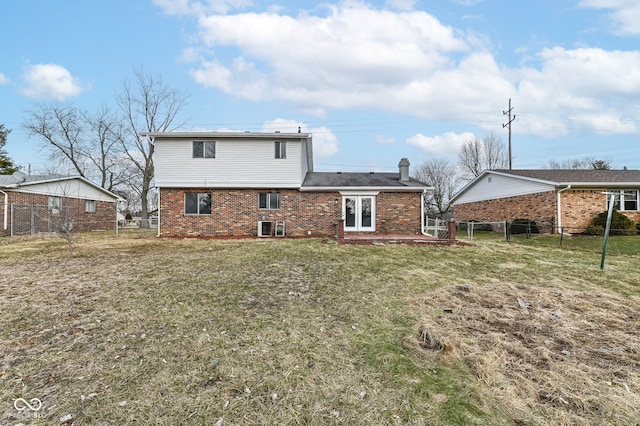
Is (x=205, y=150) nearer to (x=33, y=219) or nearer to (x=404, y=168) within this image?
(x=404, y=168)

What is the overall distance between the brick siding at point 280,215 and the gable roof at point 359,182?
390 mm

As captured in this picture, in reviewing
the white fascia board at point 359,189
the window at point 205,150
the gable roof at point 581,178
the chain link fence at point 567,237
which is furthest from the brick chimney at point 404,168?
the window at point 205,150

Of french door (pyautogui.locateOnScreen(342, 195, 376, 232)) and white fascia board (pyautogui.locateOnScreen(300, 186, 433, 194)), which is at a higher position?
white fascia board (pyautogui.locateOnScreen(300, 186, 433, 194))

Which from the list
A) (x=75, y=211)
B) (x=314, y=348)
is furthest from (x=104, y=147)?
(x=314, y=348)

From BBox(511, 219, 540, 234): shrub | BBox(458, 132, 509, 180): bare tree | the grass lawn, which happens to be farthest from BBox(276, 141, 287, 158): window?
BBox(458, 132, 509, 180): bare tree

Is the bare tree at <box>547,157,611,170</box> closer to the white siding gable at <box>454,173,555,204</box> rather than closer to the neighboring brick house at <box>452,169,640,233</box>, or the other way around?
the neighboring brick house at <box>452,169,640,233</box>

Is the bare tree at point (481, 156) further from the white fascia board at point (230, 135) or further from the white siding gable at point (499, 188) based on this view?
the white fascia board at point (230, 135)

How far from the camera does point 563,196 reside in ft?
53.3

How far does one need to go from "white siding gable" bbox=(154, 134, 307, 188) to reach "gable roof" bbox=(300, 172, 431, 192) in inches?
52.0

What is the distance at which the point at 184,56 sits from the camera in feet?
47.4

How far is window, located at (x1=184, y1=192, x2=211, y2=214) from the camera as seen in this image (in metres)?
14.7

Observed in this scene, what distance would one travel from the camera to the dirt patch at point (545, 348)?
7.95 ft

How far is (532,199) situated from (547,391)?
60.3 ft

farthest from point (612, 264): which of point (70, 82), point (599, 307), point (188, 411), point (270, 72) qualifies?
point (70, 82)
